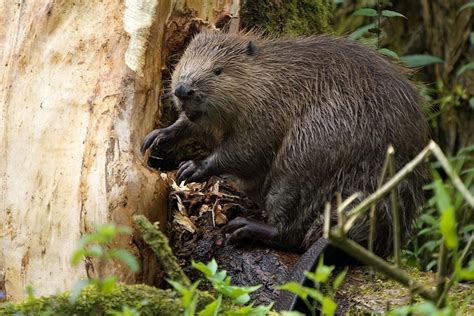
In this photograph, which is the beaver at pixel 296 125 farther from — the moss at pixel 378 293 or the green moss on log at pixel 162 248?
the green moss on log at pixel 162 248

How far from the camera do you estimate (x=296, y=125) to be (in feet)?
14.5

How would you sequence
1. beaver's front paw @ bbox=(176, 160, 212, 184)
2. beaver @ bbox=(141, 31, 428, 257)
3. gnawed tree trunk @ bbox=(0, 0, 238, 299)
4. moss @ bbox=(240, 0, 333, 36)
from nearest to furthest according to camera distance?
gnawed tree trunk @ bbox=(0, 0, 238, 299) → beaver @ bbox=(141, 31, 428, 257) → beaver's front paw @ bbox=(176, 160, 212, 184) → moss @ bbox=(240, 0, 333, 36)

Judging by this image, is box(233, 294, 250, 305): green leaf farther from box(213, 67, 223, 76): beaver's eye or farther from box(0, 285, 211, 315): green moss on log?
box(213, 67, 223, 76): beaver's eye

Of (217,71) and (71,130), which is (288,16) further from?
(71,130)

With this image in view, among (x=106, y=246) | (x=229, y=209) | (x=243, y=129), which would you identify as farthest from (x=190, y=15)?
(x=106, y=246)

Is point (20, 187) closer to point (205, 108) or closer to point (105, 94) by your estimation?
point (105, 94)

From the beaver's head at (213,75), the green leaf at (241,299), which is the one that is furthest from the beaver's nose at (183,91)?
the green leaf at (241,299)

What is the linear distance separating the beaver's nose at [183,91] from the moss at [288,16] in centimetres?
83

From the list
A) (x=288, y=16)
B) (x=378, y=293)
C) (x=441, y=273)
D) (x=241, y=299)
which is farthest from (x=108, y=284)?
(x=288, y=16)

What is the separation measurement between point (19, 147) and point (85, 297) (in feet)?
4.32

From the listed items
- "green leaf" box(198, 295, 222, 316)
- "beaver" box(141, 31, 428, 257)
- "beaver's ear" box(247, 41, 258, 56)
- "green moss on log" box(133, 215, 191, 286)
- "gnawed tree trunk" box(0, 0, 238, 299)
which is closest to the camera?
"green leaf" box(198, 295, 222, 316)

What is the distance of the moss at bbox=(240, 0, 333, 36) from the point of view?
16.9 ft

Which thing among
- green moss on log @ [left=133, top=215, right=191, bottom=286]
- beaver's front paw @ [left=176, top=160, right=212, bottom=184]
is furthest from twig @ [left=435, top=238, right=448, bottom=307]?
beaver's front paw @ [left=176, top=160, right=212, bottom=184]

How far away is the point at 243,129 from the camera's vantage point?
14.9 feet
